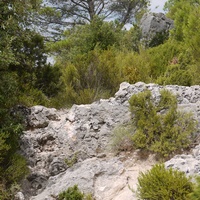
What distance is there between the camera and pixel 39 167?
690 cm

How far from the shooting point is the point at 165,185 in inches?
176

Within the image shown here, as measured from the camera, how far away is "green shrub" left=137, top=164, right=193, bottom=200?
14.4 ft

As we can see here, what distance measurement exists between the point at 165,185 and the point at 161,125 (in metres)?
2.15

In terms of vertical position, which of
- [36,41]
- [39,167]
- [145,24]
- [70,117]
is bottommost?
[39,167]

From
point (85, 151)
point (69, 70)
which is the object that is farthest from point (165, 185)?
point (69, 70)

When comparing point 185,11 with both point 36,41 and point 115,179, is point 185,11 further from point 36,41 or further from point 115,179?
point 115,179

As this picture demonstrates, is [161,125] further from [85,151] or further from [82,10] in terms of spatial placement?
[82,10]

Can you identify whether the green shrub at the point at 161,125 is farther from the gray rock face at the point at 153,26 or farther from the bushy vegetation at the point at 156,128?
the gray rock face at the point at 153,26

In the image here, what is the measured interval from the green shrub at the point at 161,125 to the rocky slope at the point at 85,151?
0.25 meters

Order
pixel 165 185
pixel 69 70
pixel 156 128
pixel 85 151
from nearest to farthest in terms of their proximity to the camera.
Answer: pixel 165 185
pixel 156 128
pixel 85 151
pixel 69 70

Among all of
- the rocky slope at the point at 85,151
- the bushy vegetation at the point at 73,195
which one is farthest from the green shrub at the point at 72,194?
the rocky slope at the point at 85,151

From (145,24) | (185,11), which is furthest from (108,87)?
(145,24)

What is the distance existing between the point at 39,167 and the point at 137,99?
2.25m

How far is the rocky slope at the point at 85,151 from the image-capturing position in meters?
5.91
